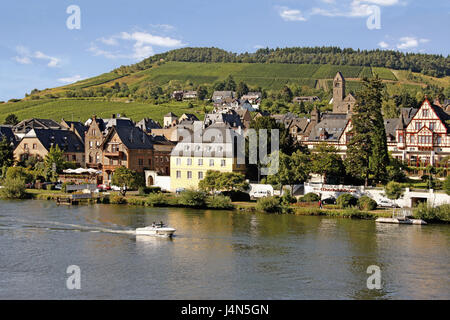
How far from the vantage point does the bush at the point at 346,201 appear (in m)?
61.1

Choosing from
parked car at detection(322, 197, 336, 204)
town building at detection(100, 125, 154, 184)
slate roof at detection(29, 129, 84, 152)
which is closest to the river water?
parked car at detection(322, 197, 336, 204)

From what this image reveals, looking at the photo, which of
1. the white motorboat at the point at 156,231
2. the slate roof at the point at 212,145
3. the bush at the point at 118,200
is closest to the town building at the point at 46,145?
the slate roof at the point at 212,145

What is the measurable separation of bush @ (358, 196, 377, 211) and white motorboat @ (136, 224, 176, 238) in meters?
22.9

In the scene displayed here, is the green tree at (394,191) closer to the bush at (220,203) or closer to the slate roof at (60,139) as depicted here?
the bush at (220,203)

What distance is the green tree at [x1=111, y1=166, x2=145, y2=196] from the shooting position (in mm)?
72312

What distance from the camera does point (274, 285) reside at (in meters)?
34.3

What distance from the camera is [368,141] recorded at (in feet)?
228

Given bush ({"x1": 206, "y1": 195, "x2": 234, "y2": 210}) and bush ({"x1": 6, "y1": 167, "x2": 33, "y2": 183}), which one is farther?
bush ({"x1": 6, "y1": 167, "x2": 33, "y2": 183})

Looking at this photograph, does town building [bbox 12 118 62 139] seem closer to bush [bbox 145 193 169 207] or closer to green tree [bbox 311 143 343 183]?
bush [bbox 145 193 169 207]

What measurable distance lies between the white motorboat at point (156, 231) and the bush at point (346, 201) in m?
21.5
